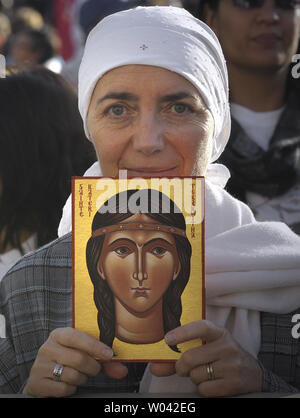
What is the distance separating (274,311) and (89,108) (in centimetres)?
62

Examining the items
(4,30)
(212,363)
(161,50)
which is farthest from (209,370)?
(4,30)

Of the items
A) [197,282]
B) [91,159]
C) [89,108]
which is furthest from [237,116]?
[197,282]

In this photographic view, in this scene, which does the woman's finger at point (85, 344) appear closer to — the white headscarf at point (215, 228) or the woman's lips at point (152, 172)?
the white headscarf at point (215, 228)

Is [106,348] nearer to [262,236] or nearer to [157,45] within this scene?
[262,236]

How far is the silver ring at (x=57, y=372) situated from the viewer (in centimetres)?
159

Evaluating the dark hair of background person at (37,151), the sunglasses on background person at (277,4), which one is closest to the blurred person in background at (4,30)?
the dark hair of background person at (37,151)

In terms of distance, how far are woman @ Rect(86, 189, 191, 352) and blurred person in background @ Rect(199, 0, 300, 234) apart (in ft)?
3.56

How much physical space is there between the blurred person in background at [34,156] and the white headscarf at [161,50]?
805mm

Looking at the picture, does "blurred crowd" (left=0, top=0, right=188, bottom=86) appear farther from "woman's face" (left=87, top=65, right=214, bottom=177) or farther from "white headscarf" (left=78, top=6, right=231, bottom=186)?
"woman's face" (left=87, top=65, right=214, bottom=177)

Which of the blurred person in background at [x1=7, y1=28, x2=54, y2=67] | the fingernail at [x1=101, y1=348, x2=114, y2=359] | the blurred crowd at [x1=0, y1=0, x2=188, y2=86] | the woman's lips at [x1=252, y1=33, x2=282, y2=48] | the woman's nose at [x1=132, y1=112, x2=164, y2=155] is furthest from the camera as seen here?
the blurred person in background at [x1=7, y1=28, x2=54, y2=67]

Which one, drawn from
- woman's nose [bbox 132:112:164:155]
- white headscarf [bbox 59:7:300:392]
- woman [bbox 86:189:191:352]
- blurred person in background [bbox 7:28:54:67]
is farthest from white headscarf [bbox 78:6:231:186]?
blurred person in background [bbox 7:28:54:67]

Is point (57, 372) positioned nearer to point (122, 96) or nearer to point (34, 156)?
point (122, 96)

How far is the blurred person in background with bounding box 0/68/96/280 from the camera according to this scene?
2652mm

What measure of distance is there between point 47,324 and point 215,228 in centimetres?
44
